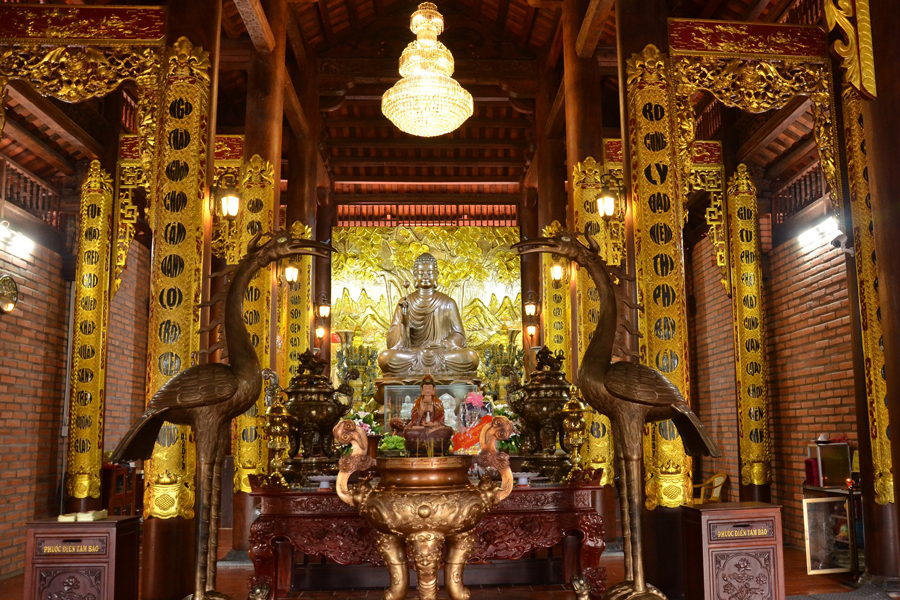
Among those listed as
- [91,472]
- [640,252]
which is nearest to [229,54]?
[91,472]

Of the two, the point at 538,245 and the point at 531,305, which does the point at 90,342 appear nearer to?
the point at 538,245

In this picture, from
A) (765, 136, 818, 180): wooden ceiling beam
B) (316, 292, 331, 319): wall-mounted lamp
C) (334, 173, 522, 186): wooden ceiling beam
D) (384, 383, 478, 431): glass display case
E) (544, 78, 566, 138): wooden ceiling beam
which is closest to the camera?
(765, 136, 818, 180): wooden ceiling beam

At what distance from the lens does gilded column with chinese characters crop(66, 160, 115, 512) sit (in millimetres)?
7602

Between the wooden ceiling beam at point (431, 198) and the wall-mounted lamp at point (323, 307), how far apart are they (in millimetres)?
2433

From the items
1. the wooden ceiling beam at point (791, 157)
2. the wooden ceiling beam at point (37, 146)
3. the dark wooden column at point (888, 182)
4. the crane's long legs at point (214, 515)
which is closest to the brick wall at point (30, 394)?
the wooden ceiling beam at point (37, 146)

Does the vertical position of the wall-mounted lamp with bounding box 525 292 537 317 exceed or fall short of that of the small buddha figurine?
it exceeds it

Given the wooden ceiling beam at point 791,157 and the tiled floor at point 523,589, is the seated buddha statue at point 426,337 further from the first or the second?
the tiled floor at point 523,589

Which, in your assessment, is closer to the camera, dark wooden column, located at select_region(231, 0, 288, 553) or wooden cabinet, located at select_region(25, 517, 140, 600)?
wooden cabinet, located at select_region(25, 517, 140, 600)

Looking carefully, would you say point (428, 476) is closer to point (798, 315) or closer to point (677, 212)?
point (677, 212)

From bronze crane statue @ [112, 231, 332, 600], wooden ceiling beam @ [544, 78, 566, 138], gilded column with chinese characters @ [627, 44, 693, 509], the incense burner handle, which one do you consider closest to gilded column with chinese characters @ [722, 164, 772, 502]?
wooden ceiling beam @ [544, 78, 566, 138]

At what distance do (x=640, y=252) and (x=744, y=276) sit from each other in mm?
3610

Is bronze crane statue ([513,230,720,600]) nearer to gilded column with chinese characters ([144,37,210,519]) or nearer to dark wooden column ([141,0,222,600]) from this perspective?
gilded column with chinese characters ([144,37,210,519])

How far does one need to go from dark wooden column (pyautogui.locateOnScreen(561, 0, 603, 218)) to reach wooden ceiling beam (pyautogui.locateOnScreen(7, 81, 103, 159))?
481 cm

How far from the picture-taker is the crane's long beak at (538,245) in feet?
12.2
